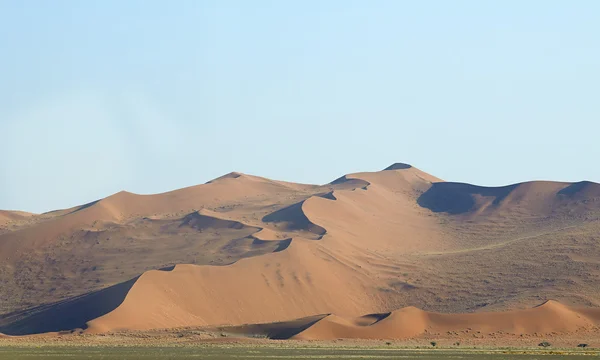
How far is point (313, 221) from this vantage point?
11925cm

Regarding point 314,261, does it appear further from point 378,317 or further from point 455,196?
point 455,196

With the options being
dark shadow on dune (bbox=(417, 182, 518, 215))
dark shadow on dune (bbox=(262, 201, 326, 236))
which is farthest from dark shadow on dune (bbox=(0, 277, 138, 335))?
Answer: dark shadow on dune (bbox=(417, 182, 518, 215))

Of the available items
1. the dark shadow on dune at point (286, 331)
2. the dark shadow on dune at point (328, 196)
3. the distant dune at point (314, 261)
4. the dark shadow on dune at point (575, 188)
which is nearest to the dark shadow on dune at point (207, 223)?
the distant dune at point (314, 261)

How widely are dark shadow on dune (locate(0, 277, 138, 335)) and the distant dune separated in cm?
17

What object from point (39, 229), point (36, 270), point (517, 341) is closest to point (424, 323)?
point (517, 341)

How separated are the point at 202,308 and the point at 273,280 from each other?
7.60 meters

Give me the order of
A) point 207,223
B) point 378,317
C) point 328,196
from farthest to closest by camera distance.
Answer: point 328,196 < point 207,223 < point 378,317

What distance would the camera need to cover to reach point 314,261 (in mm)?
104938

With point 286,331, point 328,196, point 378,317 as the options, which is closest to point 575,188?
point 328,196

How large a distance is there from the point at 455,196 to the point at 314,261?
Answer: 3901cm

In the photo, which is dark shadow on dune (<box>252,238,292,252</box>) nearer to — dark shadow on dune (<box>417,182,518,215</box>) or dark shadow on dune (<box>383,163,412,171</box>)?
dark shadow on dune (<box>417,182,518,215</box>)

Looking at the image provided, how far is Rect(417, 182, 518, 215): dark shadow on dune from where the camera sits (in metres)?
135

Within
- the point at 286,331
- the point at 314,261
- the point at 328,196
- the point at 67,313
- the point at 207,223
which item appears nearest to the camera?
the point at 286,331

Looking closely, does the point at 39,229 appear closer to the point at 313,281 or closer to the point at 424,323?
the point at 313,281
